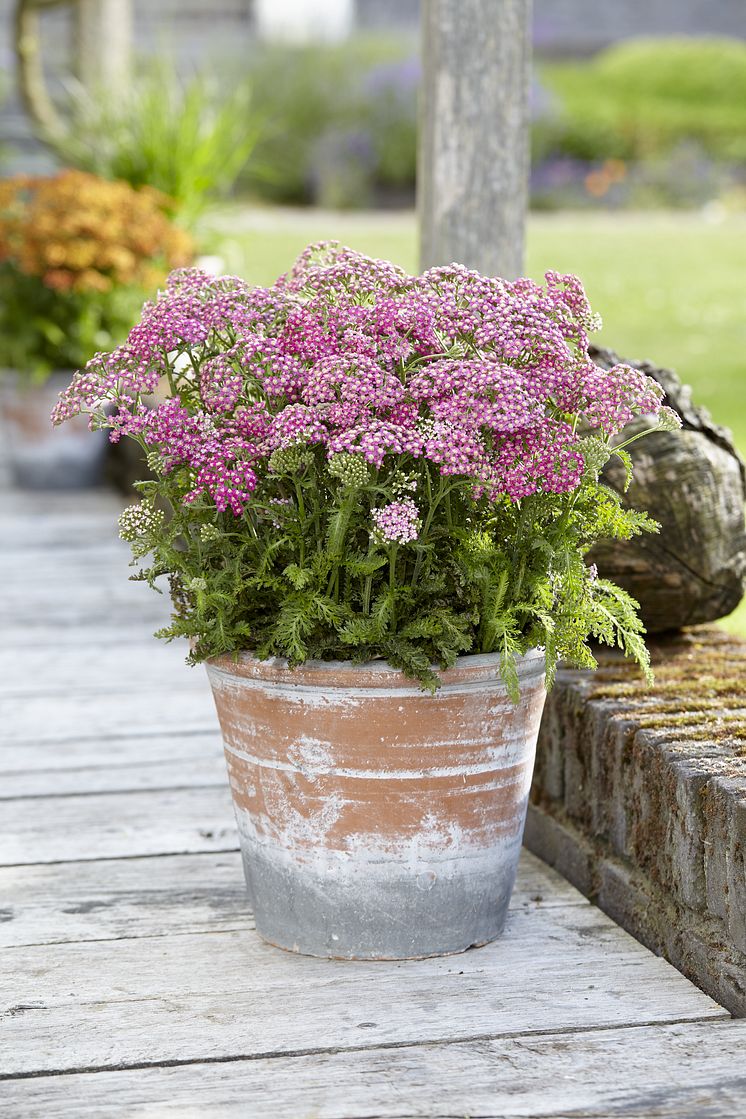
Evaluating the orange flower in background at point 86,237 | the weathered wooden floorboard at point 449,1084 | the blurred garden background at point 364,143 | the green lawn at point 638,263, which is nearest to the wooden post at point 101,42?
the blurred garden background at point 364,143

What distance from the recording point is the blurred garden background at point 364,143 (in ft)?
20.6

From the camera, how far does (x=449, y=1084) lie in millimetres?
1648

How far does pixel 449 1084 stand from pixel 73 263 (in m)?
4.18

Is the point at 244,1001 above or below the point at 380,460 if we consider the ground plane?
below

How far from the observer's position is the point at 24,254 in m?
5.37

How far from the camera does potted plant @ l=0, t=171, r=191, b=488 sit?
211 inches

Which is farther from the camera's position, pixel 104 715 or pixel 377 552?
pixel 104 715

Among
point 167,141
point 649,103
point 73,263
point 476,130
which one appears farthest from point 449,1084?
point 649,103

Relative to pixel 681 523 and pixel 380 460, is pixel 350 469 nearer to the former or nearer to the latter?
pixel 380 460

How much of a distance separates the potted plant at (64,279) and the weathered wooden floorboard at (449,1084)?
4.06m

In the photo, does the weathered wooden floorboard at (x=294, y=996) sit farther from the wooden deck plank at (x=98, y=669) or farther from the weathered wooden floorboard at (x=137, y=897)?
the wooden deck plank at (x=98, y=669)

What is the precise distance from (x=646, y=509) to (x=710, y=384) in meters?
4.18

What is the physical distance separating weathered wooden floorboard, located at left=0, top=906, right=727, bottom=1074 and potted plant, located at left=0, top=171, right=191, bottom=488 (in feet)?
12.3

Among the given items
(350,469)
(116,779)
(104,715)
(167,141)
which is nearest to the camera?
(350,469)
